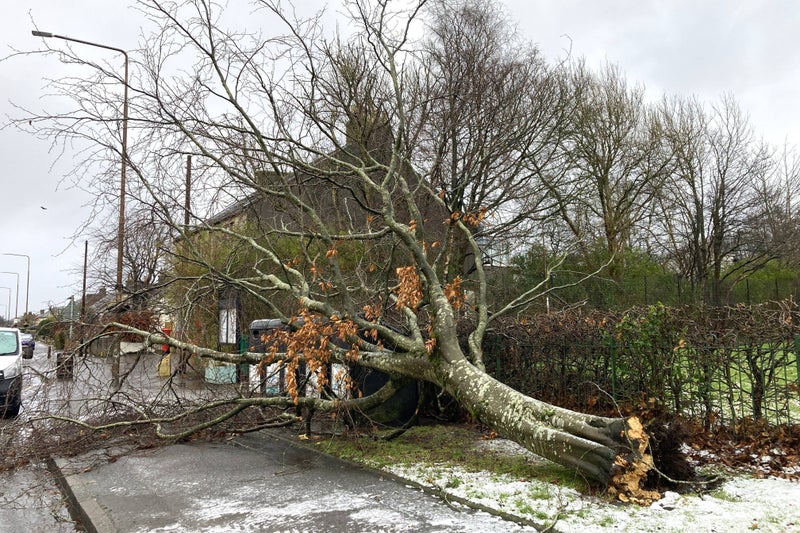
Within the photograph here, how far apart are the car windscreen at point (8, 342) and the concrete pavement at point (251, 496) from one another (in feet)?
19.6

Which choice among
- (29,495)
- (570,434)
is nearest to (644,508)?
(570,434)

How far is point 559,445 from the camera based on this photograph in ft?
16.9

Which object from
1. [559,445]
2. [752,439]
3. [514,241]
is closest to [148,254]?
[559,445]

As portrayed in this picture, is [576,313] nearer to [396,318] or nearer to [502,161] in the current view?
[396,318]

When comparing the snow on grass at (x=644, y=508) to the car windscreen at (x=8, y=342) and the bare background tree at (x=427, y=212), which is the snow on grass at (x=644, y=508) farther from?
the car windscreen at (x=8, y=342)

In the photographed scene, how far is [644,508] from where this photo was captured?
14.8ft

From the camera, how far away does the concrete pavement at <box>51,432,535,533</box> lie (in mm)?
4496

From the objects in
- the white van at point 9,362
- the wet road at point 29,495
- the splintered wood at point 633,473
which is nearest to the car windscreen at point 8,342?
the white van at point 9,362

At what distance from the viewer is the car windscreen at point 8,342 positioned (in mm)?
11492

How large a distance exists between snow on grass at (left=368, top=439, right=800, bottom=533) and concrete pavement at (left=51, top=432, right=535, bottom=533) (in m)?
0.29

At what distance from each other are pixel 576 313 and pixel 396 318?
2.73 metres

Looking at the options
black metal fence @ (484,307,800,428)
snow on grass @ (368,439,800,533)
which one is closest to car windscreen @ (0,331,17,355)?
black metal fence @ (484,307,800,428)

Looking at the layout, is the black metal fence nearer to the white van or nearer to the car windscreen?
the white van

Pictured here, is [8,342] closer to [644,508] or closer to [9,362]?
[9,362]
